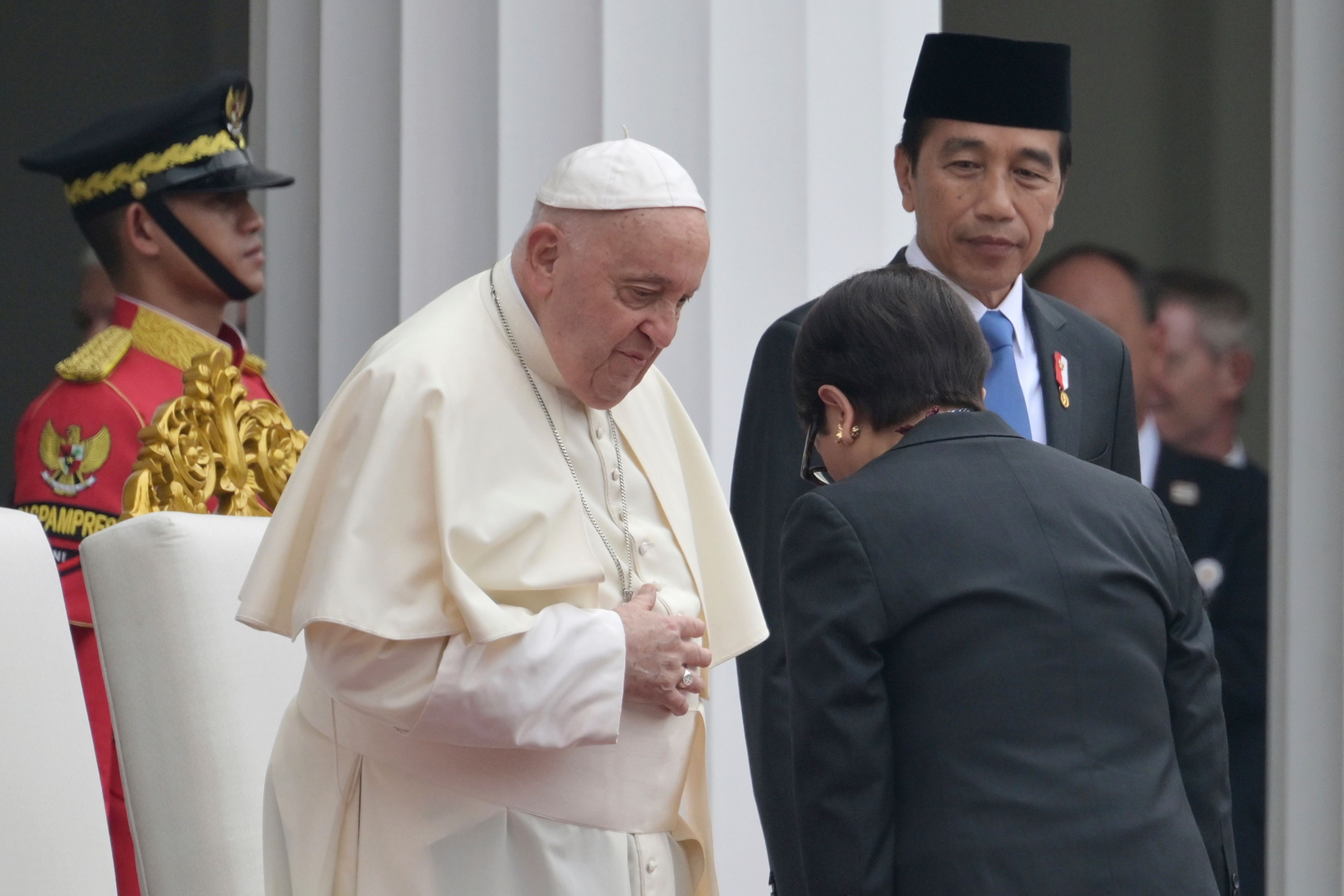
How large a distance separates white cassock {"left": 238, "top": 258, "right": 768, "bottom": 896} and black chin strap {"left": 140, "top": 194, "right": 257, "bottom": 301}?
108 centimetres

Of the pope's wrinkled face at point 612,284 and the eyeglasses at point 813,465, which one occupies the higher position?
the pope's wrinkled face at point 612,284

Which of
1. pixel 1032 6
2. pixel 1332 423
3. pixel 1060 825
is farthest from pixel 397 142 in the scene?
pixel 1032 6

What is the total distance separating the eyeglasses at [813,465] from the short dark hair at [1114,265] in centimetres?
393

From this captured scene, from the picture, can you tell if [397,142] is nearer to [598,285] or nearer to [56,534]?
[56,534]

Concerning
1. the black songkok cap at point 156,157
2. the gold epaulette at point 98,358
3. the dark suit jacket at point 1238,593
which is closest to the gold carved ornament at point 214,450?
the gold epaulette at point 98,358

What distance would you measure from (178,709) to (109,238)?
121cm

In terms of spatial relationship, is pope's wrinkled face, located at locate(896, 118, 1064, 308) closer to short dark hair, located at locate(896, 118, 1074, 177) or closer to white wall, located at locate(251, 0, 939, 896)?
short dark hair, located at locate(896, 118, 1074, 177)

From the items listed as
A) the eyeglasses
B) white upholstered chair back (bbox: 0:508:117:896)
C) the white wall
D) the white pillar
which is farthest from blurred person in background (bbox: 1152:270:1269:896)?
white upholstered chair back (bbox: 0:508:117:896)

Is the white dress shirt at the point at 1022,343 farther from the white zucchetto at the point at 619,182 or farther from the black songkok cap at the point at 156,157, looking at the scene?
the black songkok cap at the point at 156,157

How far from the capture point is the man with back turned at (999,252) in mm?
2773

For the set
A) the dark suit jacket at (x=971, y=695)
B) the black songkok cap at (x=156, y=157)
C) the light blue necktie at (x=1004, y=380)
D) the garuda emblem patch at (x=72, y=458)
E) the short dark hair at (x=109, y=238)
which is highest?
the black songkok cap at (x=156, y=157)

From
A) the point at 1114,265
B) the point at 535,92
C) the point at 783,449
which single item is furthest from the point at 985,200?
the point at 1114,265

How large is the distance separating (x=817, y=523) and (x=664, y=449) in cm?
45

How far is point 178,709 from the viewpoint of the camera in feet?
8.00
